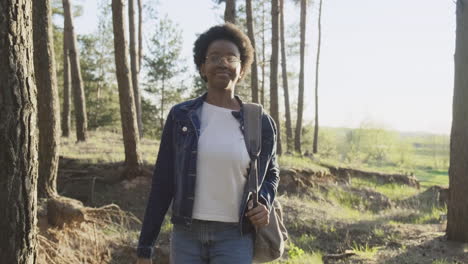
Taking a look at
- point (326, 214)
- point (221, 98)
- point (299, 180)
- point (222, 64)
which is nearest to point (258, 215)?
point (221, 98)

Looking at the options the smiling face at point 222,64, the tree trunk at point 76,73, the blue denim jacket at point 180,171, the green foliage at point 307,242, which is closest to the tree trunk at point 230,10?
the tree trunk at point 76,73

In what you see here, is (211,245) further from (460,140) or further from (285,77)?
(285,77)

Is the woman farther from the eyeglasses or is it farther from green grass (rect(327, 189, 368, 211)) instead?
green grass (rect(327, 189, 368, 211))

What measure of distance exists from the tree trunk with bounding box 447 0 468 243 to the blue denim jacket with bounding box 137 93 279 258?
513cm

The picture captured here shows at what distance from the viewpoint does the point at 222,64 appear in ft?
8.01

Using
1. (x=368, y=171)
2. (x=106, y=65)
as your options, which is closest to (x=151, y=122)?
(x=106, y=65)

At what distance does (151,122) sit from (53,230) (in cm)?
2348

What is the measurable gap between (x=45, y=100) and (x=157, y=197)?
4.98 meters

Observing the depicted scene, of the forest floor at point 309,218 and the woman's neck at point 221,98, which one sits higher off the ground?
the woman's neck at point 221,98

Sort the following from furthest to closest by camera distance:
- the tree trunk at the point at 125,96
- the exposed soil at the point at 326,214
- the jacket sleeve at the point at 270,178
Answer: the tree trunk at the point at 125,96 → the exposed soil at the point at 326,214 → the jacket sleeve at the point at 270,178

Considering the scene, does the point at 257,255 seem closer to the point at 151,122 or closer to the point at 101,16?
the point at 151,122

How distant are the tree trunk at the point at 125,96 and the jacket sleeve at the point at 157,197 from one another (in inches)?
298

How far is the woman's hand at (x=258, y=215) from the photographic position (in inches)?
90.2

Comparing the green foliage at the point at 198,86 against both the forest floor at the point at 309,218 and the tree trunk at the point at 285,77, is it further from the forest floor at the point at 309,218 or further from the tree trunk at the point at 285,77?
the forest floor at the point at 309,218
